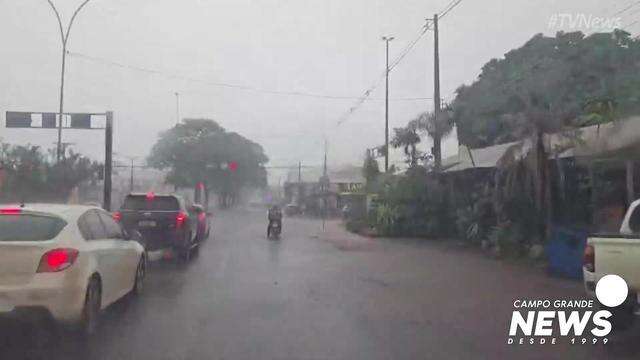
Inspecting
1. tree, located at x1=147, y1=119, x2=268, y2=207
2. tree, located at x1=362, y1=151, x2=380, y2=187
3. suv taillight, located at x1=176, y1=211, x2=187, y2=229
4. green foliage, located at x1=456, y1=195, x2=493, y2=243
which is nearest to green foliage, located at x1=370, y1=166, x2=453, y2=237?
green foliage, located at x1=456, y1=195, x2=493, y2=243

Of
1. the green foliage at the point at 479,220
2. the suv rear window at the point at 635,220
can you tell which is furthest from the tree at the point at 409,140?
the suv rear window at the point at 635,220

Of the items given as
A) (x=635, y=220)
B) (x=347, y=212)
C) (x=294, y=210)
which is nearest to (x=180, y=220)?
(x=635, y=220)

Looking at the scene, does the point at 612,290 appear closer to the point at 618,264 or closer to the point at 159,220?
the point at 618,264

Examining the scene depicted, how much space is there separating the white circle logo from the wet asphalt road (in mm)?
516

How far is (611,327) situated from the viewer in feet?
24.0

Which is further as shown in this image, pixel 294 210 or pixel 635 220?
pixel 294 210

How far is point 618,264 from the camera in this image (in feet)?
21.9

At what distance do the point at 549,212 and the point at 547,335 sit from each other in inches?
346

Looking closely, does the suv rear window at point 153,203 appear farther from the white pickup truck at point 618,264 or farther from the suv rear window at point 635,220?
the white pickup truck at point 618,264

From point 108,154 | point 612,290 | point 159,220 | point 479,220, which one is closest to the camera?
point 612,290

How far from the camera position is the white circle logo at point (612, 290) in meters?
6.71

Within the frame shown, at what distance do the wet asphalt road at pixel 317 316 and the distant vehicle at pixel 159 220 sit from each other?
728mm

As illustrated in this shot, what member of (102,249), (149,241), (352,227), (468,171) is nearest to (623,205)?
(468,171)

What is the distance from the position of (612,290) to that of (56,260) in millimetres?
5869
